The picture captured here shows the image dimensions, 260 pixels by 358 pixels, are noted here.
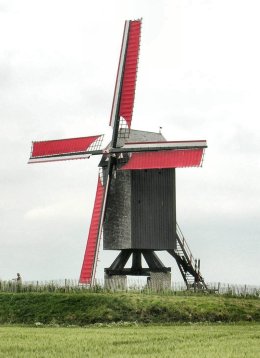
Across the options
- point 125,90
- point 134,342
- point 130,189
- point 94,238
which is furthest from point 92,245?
point 134,342

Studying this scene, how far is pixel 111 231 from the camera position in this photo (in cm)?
4453

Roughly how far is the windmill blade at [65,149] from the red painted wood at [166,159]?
88.3 inches

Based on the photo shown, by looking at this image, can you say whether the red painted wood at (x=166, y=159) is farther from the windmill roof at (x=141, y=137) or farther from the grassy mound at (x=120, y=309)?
the grassy mound at (x=120, y=309)

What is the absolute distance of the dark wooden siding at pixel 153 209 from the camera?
43.5m

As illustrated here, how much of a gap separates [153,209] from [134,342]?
54.6 ft

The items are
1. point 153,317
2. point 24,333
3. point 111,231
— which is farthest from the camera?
point 111,231

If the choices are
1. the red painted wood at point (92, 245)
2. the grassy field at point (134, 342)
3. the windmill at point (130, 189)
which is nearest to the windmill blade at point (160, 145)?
the windmill at point (130, 189)

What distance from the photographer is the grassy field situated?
953 inches

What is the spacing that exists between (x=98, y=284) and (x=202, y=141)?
899cm

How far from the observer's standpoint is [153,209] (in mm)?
43844

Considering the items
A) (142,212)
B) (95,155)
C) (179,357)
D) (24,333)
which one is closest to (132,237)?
(142,212)

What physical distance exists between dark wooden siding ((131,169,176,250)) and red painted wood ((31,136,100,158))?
323cm

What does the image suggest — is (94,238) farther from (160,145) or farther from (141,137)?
(141,137)

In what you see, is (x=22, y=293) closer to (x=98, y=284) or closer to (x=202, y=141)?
(x=98, y=284)
